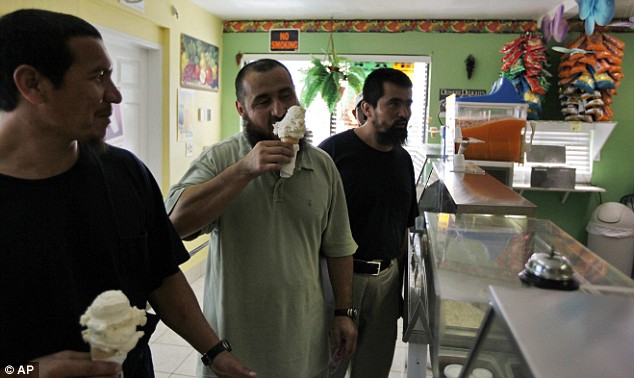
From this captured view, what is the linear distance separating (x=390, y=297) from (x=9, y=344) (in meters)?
1.64

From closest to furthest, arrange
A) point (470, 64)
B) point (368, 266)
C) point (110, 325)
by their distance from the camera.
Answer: point (110, 325), point (368, 266), point (470, 64)

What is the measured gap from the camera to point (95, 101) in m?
1.03

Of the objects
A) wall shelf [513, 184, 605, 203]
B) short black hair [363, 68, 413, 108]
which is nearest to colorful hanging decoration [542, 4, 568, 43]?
wall shelf [513, 184, 605, 203]

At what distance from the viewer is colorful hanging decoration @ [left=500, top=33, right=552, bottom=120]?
193 inches

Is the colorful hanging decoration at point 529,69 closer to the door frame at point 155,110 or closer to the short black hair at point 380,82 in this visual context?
the short black hair at point 380,82

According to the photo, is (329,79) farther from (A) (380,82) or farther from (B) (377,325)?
(B) (377,325)

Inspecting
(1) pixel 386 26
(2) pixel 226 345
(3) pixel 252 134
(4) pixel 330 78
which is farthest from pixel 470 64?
(2) pixel 226 345

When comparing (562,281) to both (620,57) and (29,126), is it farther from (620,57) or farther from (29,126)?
(620,57)

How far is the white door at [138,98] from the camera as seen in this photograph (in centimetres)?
404

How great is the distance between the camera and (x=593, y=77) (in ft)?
15.7

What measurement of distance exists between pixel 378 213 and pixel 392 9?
3.50 metres

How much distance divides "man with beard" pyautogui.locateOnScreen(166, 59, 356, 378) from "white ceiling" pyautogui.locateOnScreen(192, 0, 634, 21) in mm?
3535

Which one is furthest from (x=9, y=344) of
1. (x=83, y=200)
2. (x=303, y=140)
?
(x=303, y=140)

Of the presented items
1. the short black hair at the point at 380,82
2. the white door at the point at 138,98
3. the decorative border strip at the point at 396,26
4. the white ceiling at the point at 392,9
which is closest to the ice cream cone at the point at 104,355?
the short black hair at the point at 380,82
